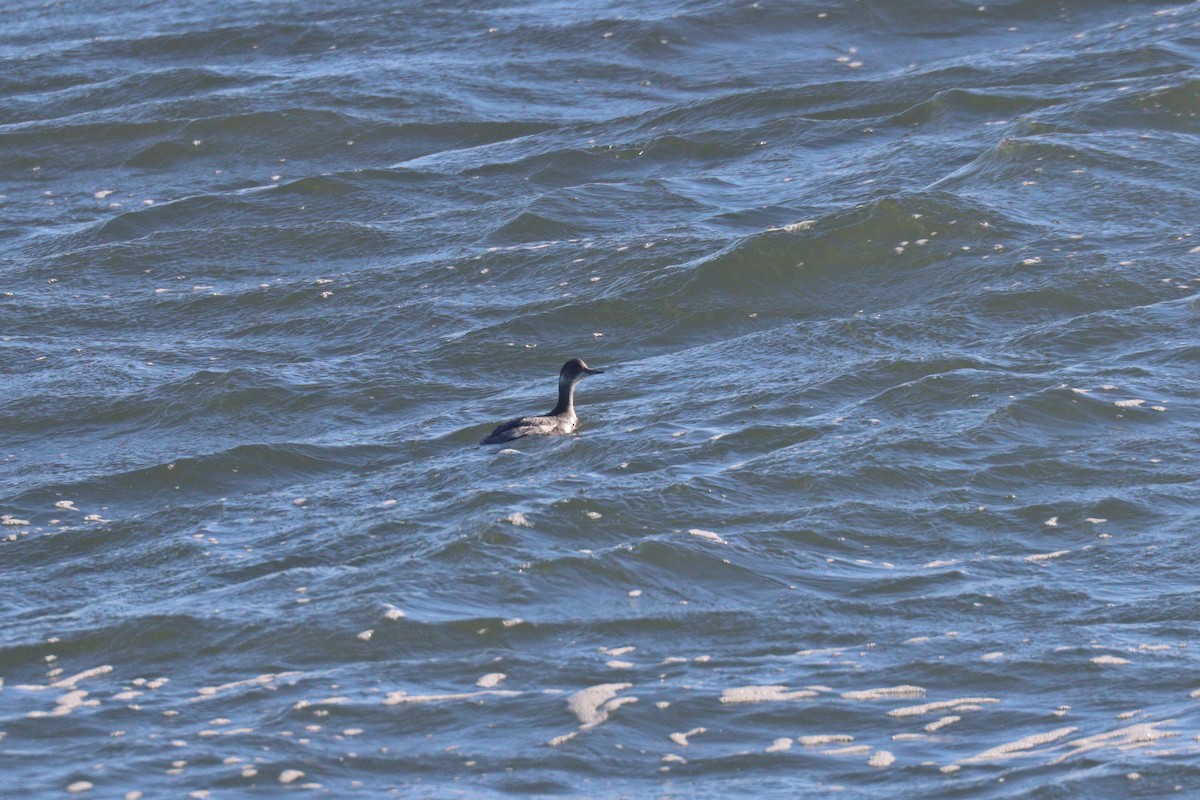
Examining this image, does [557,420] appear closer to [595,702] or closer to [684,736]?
[595,702]

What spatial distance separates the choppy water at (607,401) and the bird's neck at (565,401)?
1.12 ft

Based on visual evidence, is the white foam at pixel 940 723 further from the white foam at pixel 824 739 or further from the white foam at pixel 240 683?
the white foam at pixel 240 683

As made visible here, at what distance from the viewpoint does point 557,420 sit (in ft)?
40.1

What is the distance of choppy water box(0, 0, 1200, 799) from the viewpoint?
825 centimetres

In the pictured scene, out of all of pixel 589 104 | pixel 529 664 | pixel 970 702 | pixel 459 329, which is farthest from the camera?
pixel 589 104

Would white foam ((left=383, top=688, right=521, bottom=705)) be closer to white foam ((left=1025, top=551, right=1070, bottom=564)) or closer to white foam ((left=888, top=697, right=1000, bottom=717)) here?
white foam ((left=888, top=697, right=1000, bottom=717))

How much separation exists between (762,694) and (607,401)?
5.05m

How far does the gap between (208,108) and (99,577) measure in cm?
1108

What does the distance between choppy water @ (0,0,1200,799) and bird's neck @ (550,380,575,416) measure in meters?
0.34

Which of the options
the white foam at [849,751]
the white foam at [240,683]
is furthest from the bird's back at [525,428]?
the white foam at [849,751]

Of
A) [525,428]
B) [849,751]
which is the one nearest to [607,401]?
[525,428]

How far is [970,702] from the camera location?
27.2 feet

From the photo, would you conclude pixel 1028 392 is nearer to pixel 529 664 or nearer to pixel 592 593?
pixel 592 593

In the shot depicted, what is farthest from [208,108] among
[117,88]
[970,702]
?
[970,702]
